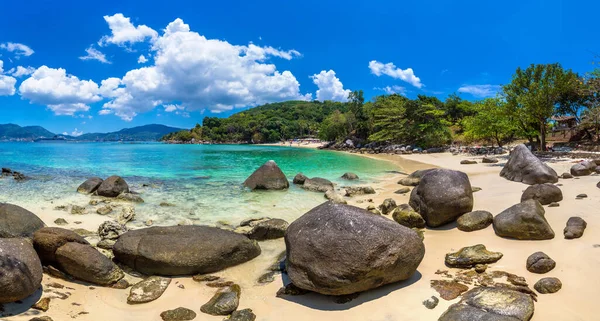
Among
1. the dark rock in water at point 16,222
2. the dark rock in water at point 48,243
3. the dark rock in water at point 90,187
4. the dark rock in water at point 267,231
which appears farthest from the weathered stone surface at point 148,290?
the dark rock in water at point 90,187

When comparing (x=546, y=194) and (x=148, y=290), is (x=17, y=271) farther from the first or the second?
(x=546, y=194)

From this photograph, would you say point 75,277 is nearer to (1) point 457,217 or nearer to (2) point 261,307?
(2) point 261,307

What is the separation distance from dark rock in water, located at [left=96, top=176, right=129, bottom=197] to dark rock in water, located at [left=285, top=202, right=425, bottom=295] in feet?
41.7

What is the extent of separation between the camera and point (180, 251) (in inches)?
270

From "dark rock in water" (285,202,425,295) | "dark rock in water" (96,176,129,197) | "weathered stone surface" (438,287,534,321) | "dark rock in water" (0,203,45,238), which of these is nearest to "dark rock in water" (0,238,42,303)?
"dark rock in water" (0,203,45,238)

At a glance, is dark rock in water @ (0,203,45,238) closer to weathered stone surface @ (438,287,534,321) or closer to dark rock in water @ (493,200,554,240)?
weathered stone surface @ (438,287,534,321)

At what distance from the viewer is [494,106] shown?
97.7 ft

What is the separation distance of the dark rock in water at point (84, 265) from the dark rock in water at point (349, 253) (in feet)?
11.8

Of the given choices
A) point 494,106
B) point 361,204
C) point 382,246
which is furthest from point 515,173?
point 494,106

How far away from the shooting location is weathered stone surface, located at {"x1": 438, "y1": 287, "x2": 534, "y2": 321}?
4.30 m

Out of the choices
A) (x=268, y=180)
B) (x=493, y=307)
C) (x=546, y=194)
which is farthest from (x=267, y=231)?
(x=268, y=180)

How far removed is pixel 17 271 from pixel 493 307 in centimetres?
712

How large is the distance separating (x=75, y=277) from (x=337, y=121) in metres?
80.1

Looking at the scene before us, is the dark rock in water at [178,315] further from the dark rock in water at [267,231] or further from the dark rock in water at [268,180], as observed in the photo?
the dark rock in water at [268,180]
